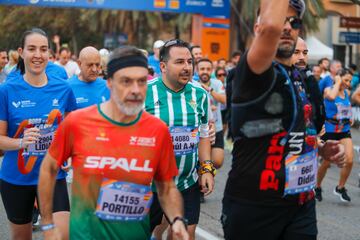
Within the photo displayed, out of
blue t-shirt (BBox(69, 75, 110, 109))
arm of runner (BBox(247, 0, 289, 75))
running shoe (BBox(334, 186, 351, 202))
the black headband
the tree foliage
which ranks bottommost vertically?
running shoe (BBox(334, 186, 351, 202))

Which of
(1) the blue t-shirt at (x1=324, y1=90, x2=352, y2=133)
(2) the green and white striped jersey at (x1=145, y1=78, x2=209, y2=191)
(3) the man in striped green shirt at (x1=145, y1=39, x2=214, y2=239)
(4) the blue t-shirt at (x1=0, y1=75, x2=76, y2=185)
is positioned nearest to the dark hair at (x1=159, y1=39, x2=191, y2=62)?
(3) the man in striped green shirt at (x1=145, y1=39, x2=214, y2=239)

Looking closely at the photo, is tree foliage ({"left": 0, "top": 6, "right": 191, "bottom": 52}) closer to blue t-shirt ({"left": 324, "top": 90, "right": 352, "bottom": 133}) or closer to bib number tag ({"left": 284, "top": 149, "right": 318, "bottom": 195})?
blue t-shirt ({"left": 324, "top": 90, "right": 352, "bottom": 133})

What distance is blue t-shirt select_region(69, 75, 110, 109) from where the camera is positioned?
739 cm

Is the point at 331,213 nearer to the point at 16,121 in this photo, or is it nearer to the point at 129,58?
the point at 16,121

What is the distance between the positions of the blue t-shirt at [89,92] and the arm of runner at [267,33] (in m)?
4.00

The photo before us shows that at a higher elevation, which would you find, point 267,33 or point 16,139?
point 267,33

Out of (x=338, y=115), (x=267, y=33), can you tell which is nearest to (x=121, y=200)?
(x=267, y=33)

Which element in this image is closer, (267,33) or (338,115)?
(267,33)

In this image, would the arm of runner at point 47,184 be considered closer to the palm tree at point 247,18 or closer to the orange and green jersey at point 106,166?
the orange and green jersey at point 106,166

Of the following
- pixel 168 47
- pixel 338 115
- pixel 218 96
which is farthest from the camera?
pixel 218 96

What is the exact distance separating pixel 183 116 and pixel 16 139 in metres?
1.29

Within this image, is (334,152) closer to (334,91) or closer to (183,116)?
(183,116)

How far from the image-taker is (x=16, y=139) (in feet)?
17.5

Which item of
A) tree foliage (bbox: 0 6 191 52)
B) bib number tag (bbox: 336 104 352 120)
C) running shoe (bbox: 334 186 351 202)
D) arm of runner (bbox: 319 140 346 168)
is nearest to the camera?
arm of runner (bbox: 319 140 346 168)
